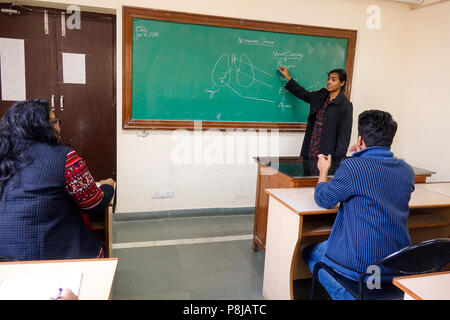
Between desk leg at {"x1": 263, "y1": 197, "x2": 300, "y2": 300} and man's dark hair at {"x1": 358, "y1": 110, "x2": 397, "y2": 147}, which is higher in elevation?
man's dark hair at {"x1": 358, "y1": 110, "x2": 397, "y2": 147}

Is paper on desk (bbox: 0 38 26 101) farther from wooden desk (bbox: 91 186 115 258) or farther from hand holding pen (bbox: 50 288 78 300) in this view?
hand holding pen (bbox: 50 288 78 300)

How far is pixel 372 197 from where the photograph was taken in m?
1.53

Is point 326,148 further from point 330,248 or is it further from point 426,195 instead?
point 330,248

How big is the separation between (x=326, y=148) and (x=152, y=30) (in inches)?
77.6

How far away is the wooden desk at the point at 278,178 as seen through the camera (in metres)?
2.40

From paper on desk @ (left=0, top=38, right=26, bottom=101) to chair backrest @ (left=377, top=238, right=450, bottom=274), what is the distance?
10.7 ft

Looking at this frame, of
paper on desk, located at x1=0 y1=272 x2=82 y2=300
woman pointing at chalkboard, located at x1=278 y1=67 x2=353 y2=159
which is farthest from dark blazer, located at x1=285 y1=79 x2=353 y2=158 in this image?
paper on desk, located at x1=0 y1=272 x2=82 y2=300

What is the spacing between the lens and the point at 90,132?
11.2 feet

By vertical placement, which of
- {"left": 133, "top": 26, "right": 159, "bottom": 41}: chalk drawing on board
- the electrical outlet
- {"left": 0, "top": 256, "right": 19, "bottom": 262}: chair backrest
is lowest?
the electrical outlet

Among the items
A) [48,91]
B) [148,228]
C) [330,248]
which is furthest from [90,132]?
[330,248]

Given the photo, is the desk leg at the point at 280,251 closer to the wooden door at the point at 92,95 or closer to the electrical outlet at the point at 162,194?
the electrical outlet at the point at 162,194

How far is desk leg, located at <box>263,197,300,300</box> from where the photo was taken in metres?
1.95

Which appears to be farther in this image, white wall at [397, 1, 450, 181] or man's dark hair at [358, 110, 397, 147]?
white wall at [397, 1, 450, 181]

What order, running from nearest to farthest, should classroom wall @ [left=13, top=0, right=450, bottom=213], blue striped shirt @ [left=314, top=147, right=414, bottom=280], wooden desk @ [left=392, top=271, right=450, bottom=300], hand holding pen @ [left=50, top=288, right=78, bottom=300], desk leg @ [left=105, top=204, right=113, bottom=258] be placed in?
1. hand holding pen @ [left=50, top=288, right=78, bottom=300]
2. wooden desk @ [left=392, top=271, right=450, bottom=300]
3. blue striped shirt @ [left=314, top=147, right=414, bottom=280]
4. desk leg @ [left=105, top=204, right=113, bottom=258]
5. classroom wall @ [left=13, top=0, right=450, bottom=213]
